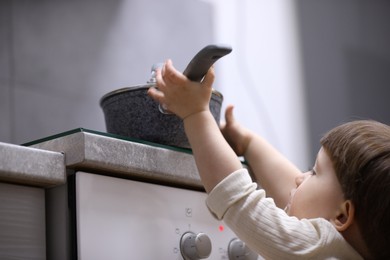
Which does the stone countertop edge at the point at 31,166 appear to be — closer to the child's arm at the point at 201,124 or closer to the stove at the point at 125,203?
the stove at the point at 125,203

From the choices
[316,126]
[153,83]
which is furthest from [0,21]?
[316,126]

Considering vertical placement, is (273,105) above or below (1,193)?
above

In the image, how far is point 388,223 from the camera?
2.97 ft

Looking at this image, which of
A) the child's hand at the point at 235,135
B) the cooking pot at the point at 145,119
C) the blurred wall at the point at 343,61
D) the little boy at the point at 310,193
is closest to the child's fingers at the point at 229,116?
the child's hand at the point at 235,135

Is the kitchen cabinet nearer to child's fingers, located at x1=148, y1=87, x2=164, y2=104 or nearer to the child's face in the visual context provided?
child's fingers, located at x1=148, y1=87, x2=164, y2=104

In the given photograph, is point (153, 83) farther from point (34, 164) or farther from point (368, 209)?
point (368, 209)

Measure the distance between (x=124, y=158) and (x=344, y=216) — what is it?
32 cm

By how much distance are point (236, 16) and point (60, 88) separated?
24.8 inches

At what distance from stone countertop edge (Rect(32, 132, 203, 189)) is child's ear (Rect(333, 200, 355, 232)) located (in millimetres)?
237

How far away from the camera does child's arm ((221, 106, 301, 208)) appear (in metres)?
1.20

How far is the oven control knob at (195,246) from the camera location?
100 cm

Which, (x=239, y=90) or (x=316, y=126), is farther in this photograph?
(x=316, y=126)

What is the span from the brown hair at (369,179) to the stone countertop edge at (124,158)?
0.79ft

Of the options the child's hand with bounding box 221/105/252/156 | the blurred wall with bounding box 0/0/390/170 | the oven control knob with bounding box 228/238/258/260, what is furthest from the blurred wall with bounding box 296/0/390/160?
the oven control knob with bounding box 228/238/258/260
